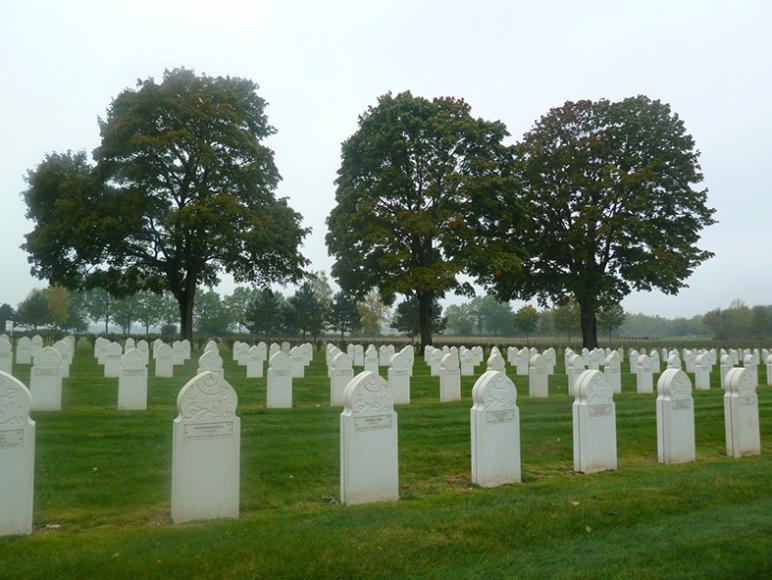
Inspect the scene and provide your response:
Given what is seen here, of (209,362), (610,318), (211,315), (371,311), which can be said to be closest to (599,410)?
(209,362)

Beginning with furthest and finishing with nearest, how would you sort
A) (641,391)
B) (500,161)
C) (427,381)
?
(500,161)
(427,381)
(641,391)

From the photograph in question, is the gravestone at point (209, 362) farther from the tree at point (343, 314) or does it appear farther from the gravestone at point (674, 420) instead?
the tree at point (343, 314)

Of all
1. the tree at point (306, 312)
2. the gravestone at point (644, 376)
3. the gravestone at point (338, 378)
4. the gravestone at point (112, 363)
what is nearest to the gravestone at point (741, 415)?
the gravestone at point (338, 378)

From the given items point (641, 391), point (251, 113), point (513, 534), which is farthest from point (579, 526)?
point (251, 113)

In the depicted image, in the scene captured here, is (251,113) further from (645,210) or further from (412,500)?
(412,500)

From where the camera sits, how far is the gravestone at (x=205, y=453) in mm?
5586

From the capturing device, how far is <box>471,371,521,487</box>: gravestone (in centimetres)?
715

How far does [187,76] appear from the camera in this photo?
32.9 metres

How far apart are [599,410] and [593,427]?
0.80 feet

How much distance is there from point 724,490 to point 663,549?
215 cm

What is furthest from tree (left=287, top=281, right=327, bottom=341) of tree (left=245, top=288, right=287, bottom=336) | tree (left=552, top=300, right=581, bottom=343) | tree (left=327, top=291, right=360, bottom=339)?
tree (left=552, top=300, right=581, bottom=343)

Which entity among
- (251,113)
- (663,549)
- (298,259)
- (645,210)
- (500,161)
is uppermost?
(251,113)

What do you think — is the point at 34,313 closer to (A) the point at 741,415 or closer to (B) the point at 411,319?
(B) the point at 411,319

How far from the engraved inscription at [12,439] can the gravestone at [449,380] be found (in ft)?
34.5
